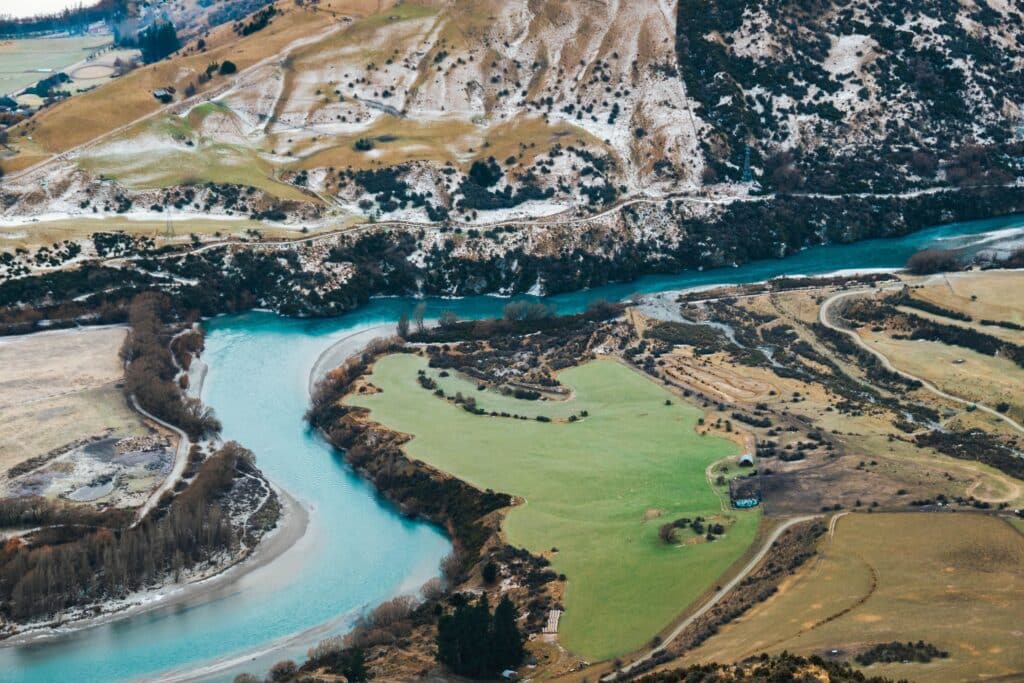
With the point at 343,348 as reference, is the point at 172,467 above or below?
above

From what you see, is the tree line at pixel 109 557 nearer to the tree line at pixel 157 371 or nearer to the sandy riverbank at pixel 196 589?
the sandy riverbank at pixel 196 589

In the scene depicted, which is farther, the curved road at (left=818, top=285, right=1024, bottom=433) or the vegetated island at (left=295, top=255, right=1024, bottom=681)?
the curved road at (left=818, top=285, right=1024, bottom=433)

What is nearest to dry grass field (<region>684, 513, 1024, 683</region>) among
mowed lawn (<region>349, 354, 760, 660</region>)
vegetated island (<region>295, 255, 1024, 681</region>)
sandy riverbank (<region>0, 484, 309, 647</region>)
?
vegetated island (<region>295, 255, 1024, 681</region>)

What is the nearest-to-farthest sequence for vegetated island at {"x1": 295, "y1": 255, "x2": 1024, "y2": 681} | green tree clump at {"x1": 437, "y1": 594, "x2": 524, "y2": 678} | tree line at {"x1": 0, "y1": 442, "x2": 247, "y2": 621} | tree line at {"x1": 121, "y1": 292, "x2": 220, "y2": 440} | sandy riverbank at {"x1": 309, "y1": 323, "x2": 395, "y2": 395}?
1. green tree clump at {"x1": 437, "y1": 594, "x2": 524, "y2": 678}
2. vegetated island at {"x1": 295, "y1": 255, "x2": 1024, "y2": 681}
3. tree line at {"x1": 0, "y1": 442, "x2": 247, "y2": 621}
4. tree line at {"x1": 121, "y1": 292, "x2": 220, "y2": 440}
5. sandy riverbank at {"x1": 309, "y1": 323, "x2": 395, "y2": 395}

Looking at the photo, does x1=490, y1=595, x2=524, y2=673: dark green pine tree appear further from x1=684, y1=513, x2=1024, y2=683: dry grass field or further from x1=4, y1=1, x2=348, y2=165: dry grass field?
x1=4, y1=1, x2=348, y2=165: dry grass field

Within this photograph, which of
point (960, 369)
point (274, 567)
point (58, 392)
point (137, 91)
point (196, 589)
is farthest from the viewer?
point (137, 91)

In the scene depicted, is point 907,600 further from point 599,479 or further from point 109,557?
point 109,557

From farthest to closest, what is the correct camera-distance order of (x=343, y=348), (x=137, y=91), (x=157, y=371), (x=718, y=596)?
(x=137, y=91) < (x=343, y=348) < (x=157, y=371) < (x=718, y=596)

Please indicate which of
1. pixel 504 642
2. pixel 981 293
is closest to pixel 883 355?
pixel 981 293
